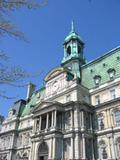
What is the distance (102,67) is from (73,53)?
11947mm

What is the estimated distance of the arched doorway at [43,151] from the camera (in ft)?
112

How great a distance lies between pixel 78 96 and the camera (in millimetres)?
36906

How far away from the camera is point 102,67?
1635 inches

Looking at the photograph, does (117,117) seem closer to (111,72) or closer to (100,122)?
(100,122)

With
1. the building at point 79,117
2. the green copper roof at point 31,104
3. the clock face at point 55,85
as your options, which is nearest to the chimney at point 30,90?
the green copper roof at point 31,104

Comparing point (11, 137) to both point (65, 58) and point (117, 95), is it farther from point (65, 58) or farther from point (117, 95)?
point (117, 95)

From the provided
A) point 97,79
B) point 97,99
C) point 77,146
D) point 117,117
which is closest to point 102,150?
point 77,146

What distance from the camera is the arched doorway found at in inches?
1346

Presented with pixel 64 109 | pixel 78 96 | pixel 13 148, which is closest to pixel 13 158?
pixel 13 148

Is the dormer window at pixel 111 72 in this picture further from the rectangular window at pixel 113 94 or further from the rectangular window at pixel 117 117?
the rectangular window at pixel 117 117

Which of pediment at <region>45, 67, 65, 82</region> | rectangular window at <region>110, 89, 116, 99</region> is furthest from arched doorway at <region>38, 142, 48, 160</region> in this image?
pediment at <region>45, 67, 65, 82</region>

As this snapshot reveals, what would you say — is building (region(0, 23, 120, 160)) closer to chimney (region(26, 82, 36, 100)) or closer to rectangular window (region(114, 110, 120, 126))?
rectangular window (region(114, 110, 120, 126))

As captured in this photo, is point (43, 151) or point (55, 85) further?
point (55, 85)

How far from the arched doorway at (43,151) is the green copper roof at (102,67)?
47.0 feet
